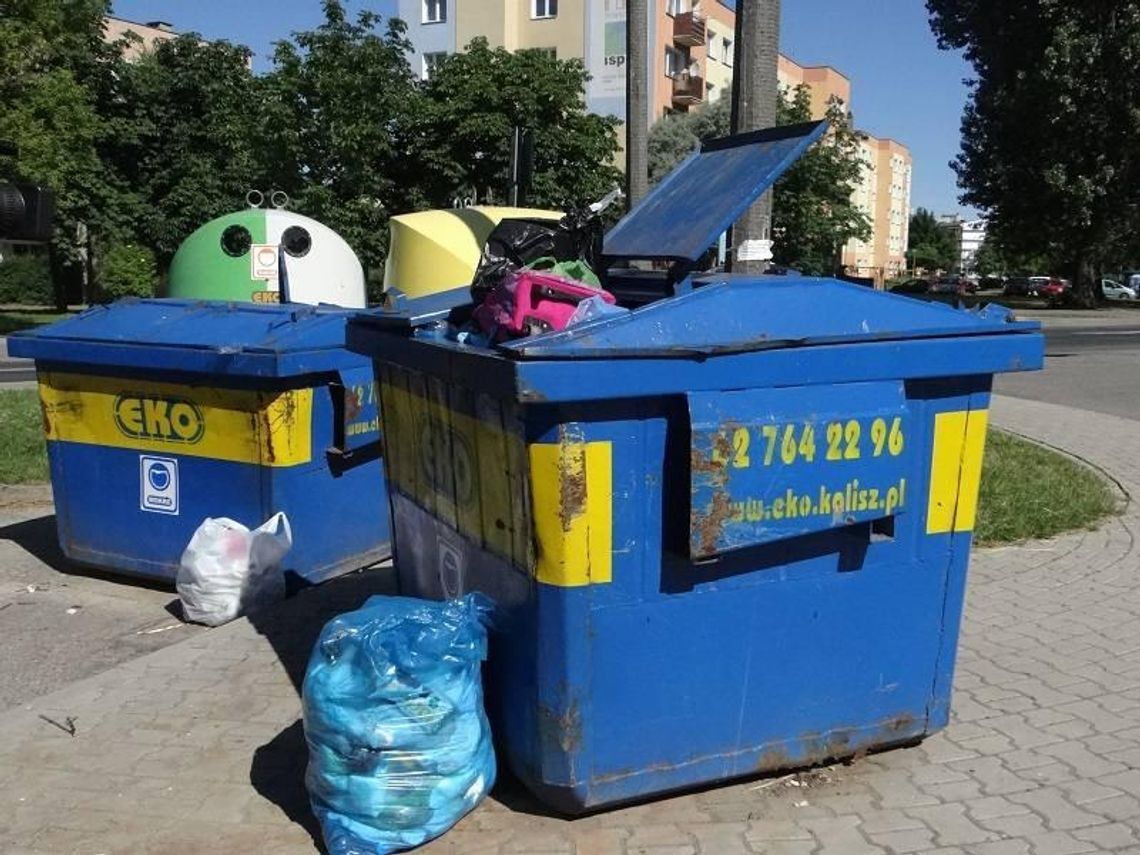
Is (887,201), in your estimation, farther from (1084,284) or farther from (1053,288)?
(1084,284)

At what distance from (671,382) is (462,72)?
101 feet

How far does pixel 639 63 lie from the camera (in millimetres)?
9891

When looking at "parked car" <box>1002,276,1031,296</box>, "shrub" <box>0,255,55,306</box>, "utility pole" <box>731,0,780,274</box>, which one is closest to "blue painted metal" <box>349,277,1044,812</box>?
"utility pole" <box>731,0,780,274</box>

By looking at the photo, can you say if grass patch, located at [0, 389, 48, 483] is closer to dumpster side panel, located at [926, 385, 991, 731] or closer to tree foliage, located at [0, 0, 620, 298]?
dumpster side panel, located at [926, 385, 991, 731]

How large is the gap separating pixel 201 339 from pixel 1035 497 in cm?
486

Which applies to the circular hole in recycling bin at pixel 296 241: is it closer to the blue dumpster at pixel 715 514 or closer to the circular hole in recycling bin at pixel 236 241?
the circular hole in recycling bin at pixel 236 241

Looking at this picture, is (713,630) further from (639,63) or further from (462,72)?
(462,72)

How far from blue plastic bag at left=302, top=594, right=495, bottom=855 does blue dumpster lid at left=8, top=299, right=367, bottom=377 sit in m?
2.26

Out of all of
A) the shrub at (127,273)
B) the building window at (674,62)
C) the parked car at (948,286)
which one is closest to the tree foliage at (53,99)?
the shrub at (127,273)

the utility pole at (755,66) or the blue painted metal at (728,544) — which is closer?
the blue painted metal at (728,544)

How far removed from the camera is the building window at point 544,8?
45.5m

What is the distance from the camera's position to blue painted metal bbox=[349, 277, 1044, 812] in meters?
2.69

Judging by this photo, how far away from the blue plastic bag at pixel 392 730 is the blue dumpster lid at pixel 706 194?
131 cm

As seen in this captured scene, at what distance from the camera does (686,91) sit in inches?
1923
